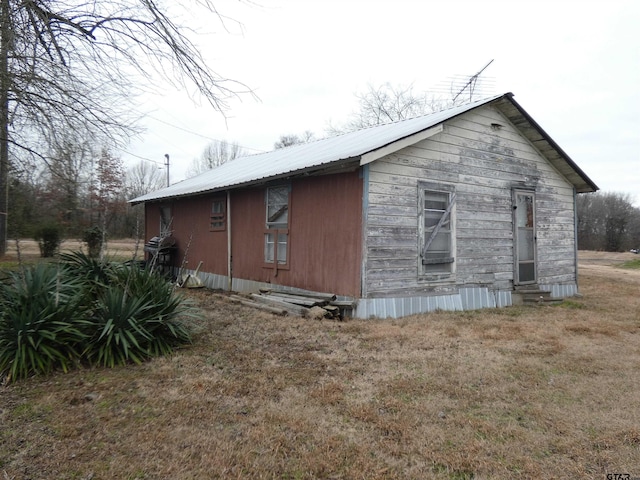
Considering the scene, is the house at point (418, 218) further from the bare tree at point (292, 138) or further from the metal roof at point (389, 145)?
the bare tree at point (292, 138)

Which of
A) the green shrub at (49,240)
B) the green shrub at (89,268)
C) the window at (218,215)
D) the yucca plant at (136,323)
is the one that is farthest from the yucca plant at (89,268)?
the green shrub at (49,240)

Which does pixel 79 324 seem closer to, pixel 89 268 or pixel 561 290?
pixel 89 268

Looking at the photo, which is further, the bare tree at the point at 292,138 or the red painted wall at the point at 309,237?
the bare tree at the point at 292,138

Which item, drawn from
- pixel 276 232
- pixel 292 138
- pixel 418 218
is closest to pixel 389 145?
pixel 418 218

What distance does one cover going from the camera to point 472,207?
29.1ft

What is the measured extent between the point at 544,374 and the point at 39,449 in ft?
14.8

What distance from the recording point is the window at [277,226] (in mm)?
9180

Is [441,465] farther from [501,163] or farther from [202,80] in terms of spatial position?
[501,163]

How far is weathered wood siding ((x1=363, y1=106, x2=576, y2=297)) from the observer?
7.48 metres

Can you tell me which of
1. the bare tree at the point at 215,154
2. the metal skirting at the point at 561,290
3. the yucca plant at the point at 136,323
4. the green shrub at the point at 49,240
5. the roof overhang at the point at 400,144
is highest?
the bare tree at the point at 215,154

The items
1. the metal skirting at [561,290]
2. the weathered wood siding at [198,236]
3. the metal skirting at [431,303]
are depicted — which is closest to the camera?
the metal skirting at [431,303]

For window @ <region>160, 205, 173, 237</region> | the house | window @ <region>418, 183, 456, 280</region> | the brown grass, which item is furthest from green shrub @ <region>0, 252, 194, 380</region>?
window @ <region>160, 205, 173, 237</region>

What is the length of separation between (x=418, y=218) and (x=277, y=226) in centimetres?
314

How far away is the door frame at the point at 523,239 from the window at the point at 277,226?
16.7 feet
